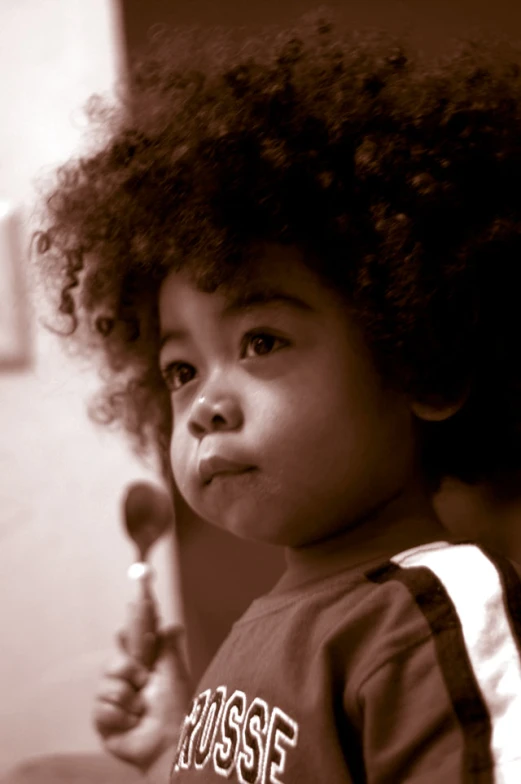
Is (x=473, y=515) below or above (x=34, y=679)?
above

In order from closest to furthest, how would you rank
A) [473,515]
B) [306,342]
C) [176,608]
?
[306,342], [473,515], [176,608]

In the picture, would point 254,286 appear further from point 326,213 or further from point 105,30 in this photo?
point 105,30

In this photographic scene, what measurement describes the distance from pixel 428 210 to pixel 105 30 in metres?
0.53

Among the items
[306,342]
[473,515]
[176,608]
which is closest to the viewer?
[306,342]

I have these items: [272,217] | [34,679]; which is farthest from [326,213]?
[34,679]

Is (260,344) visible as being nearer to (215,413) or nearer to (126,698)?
(215,413)

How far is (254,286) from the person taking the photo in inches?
19.9

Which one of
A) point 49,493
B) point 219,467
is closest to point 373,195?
point 219,467

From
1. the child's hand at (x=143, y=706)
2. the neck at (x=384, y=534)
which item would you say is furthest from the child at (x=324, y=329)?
the child's hand at (x=143, y=706)

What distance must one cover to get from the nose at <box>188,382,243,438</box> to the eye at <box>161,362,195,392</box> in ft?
0.17

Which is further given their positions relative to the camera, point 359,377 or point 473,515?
point 473,515

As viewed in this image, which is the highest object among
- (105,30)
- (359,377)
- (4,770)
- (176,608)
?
(105,30)

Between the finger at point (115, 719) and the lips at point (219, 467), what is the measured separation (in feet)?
1.08

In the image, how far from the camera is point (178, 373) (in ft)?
1.90
